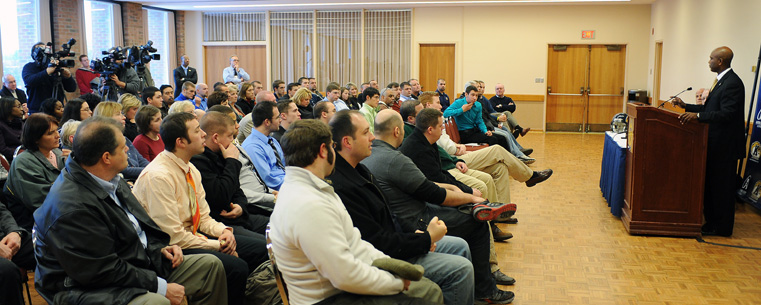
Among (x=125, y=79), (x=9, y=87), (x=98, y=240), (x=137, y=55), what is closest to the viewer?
(x=98, y=240)

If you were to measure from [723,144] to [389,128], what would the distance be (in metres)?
3.02

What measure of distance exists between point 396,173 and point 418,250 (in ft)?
2.29

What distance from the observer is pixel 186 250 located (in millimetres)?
2781

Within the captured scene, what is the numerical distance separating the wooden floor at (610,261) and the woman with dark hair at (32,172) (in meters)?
0.69

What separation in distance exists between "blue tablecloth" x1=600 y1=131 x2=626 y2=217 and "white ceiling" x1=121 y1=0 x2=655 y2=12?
7528mm

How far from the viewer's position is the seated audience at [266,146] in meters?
3.93

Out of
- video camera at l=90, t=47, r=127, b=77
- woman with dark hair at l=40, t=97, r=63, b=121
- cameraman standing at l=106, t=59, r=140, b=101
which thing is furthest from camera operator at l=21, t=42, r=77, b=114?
woman with dark hair at l=40, t=97, r=63, b=121

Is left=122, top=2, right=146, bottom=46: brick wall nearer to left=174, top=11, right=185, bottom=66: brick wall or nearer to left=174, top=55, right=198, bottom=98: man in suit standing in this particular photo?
left=174, top=11, right=185, bottom=66: brick wall

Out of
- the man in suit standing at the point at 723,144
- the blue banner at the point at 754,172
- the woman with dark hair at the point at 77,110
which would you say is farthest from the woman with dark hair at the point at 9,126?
the blue banner at the point at 754,172

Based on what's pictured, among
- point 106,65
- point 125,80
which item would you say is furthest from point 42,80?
point 125,80

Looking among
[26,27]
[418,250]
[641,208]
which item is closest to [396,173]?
[418,250]

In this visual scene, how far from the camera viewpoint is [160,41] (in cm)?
1452

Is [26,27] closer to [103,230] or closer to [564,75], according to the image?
[103,230]

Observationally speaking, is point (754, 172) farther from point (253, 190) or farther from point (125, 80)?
point (125, 80)
